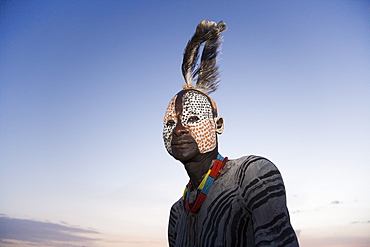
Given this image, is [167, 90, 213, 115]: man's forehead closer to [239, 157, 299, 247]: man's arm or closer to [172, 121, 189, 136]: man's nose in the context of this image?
[172, 121, 189, 136]: man's nose

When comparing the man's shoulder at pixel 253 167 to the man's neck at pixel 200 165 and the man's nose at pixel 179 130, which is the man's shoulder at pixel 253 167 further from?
the man's nose at pixel 179 130

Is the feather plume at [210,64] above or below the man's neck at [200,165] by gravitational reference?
above

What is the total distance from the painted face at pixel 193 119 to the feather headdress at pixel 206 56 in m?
0.35

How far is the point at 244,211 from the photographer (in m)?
3.57

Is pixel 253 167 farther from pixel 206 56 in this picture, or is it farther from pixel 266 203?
pixel 206 56

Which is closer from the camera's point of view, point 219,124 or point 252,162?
point 252,162

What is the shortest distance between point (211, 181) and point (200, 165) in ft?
0.83

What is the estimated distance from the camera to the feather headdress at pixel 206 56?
15.3 ft

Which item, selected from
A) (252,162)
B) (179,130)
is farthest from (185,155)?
(252,162)

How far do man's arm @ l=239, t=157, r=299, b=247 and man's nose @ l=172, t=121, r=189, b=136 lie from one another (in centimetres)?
72

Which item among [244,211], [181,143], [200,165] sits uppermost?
[181,143]

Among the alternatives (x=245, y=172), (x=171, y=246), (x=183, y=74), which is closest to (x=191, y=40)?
(x=183, y=74)

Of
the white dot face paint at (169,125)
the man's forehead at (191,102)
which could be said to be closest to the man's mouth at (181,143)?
the white dot face paint at (169,125)

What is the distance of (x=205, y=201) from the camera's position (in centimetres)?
389
